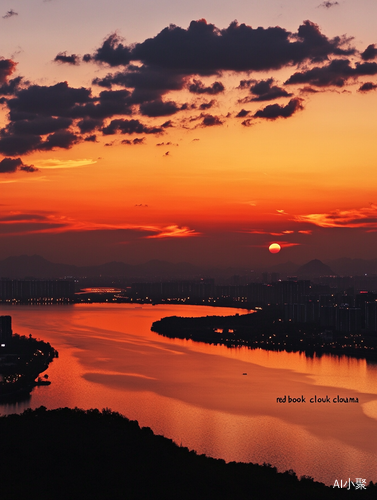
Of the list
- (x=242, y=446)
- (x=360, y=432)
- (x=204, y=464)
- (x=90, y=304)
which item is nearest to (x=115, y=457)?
(x=204, y=464)

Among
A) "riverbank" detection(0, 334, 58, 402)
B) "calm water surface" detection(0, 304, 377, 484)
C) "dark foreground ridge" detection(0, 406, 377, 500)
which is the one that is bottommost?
"calm water surface" detection(0, 304, 377, 484)

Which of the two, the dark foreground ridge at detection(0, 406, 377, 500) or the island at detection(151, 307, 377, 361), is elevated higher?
the dark foreground ridge at detection(0, 406, 377, 500)

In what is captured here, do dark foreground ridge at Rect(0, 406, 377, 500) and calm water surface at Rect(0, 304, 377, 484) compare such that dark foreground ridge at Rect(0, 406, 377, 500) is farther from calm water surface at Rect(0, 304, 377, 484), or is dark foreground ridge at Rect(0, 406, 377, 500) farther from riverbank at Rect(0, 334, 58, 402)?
riverbank at Rect(0, 334, 58, 402)

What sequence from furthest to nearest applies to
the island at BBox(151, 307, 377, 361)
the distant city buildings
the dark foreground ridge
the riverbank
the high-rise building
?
the distant city buildings → the island at BBox(151, 307, 377, 361) → the high-rise building → the riverbank → the dark foreground ridge

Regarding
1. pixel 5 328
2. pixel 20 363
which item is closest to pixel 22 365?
pixel 20 363

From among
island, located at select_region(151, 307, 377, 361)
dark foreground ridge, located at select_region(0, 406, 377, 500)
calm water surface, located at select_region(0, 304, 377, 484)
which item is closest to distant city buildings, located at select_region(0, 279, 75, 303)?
island, located at select_region(151, 307, 377, 361)

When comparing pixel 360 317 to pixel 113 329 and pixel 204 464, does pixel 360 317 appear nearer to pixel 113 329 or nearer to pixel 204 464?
pixel 113 329
